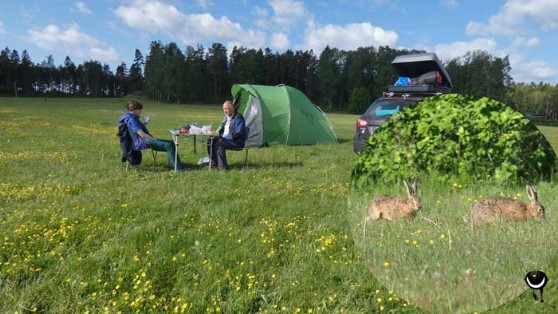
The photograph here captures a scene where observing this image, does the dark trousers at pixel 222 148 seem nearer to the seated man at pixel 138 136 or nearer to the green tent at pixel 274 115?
the seated man at pixel 138 136

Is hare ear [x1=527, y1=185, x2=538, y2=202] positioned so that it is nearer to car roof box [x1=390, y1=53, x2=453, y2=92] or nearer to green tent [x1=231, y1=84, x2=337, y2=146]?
car roof box [x1=390, y1=53, x2=453, y2=92]

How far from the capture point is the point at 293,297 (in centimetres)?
302

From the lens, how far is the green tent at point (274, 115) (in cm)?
1223

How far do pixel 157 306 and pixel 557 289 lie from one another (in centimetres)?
306

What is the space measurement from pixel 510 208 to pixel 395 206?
0.33 metres

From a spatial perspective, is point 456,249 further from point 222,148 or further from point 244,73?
point 244,73

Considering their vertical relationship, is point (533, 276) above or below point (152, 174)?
above

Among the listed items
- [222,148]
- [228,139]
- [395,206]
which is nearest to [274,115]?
[228,139]

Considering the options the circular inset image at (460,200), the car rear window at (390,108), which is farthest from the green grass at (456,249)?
the car rear window at (390,108)

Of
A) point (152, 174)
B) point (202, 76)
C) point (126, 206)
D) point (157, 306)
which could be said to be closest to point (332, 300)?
point (157, 306)

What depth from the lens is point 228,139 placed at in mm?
8164

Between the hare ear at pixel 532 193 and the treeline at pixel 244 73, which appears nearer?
the hare ear at pixel 532 193

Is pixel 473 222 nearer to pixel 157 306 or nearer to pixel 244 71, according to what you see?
pixel 157 306

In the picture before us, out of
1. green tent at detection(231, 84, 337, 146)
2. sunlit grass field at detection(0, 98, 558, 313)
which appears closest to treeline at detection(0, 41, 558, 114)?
green tent at detection(231, 84, 337, 146)
